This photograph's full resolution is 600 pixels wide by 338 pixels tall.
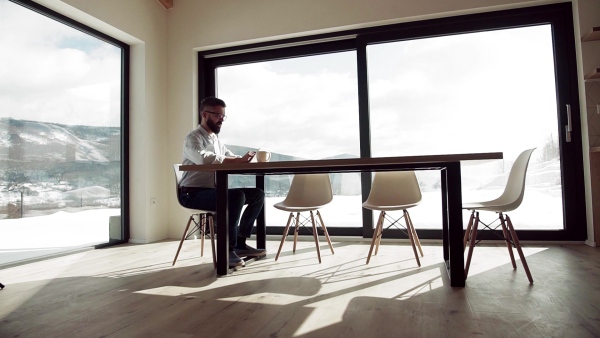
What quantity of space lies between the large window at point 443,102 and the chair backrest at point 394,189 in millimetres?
652

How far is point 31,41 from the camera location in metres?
2.99

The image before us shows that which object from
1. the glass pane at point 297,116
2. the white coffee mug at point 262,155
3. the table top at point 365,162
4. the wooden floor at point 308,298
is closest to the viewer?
the wooden floor at point 308,298

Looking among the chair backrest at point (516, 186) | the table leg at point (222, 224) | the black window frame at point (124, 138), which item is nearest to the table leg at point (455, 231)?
the chair backrest at point (516, 186)

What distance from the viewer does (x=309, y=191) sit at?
10.3 ft

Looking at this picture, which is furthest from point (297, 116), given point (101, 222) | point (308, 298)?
point (308, 298)

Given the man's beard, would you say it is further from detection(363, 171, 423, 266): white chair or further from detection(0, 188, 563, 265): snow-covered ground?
detection(363, 171, 423, 266): white chair

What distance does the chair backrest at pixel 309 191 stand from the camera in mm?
3070

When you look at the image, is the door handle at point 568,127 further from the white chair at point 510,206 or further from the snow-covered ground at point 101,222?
the white chair at point 510,206

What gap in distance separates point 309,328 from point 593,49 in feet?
10.9

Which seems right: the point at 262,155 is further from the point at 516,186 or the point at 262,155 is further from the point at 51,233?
the point at 51,233

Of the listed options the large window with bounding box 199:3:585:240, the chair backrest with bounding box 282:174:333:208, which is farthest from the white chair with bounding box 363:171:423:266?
the large window with bounding box 199:3:585:240

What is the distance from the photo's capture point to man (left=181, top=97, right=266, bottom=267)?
2516 mm

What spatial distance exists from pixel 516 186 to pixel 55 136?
357cm

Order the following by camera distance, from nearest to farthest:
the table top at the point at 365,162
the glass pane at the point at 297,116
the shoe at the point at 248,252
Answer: the table top at the point at 365,162 → the shoe at the point at 248,252 → the glass pane at the point at 297,116
